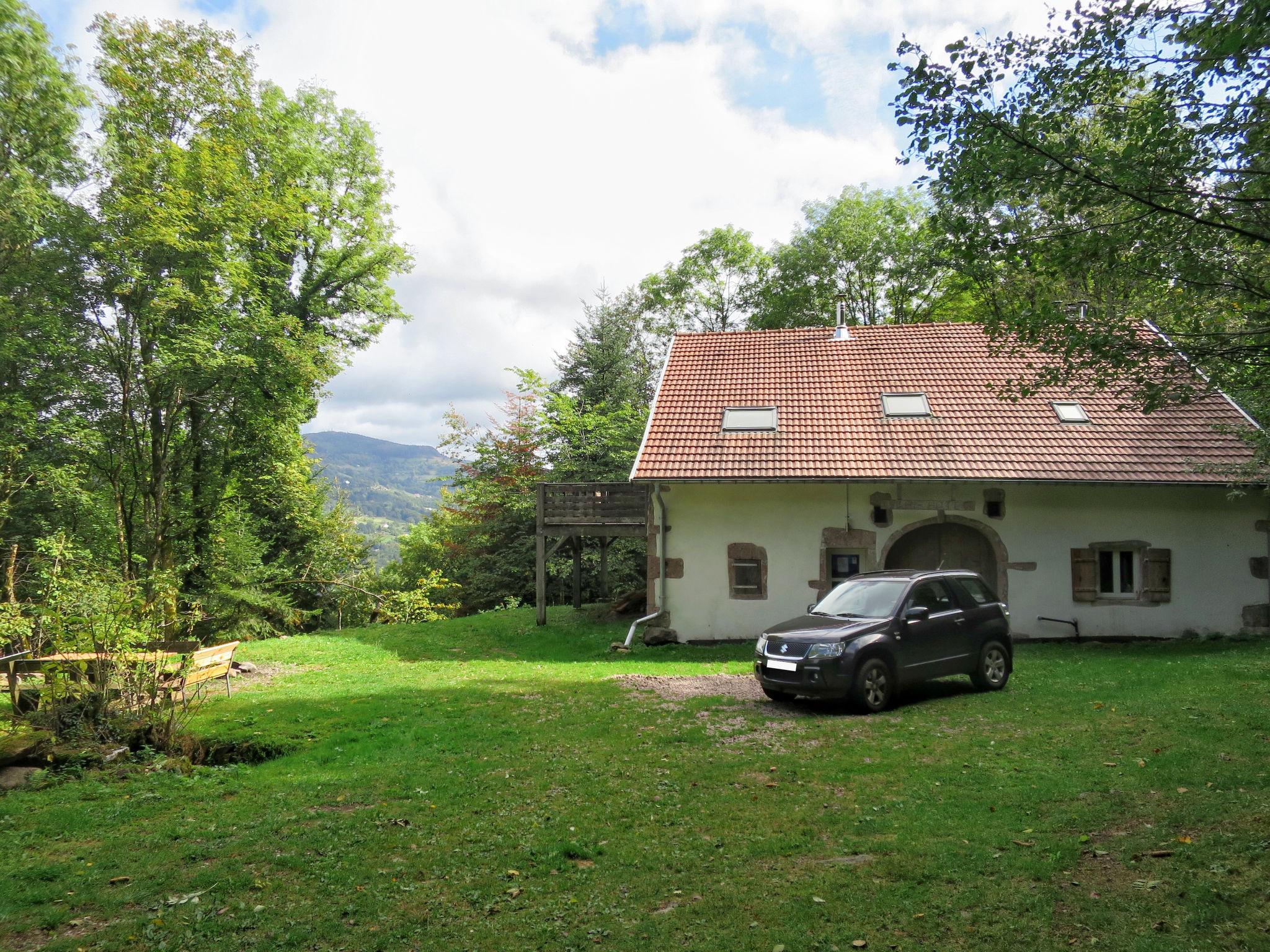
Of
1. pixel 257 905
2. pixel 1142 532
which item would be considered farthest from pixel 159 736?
pixel 1142 532

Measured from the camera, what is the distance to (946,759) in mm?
7078

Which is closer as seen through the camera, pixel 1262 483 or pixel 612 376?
pixel 1262 483

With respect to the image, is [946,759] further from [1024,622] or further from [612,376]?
[612,376]

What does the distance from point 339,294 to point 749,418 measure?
1630cm

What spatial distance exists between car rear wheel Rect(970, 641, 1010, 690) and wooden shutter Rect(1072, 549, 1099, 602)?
5.61m

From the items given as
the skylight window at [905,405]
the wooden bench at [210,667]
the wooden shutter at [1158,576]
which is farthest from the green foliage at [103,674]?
the wooden shutter at [1158,576]

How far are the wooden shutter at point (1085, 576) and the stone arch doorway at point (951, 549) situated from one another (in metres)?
1.32

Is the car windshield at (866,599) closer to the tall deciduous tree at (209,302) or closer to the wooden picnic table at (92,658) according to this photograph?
the wooden picnic table at (92,658)

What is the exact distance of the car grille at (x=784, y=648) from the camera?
949 centimetres

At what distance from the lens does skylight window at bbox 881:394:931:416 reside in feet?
54.1

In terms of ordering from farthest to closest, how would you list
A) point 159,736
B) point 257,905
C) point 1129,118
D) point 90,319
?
point 90,319
point 159,736
point 1129,118
point 257,905

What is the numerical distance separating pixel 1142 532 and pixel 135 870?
16503 mm

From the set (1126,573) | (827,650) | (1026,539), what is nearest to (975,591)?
(827,650)

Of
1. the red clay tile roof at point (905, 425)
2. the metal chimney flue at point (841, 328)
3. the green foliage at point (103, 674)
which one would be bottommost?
the green foliage at point (103, 674)
